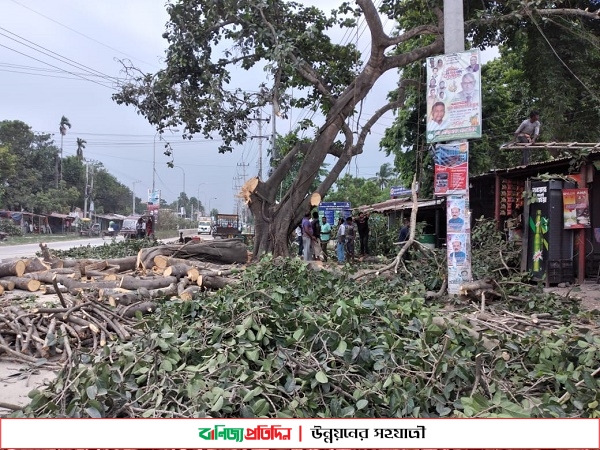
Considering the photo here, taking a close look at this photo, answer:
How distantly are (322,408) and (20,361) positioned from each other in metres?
3.74

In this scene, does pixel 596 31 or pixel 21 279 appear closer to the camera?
pixel 21 279

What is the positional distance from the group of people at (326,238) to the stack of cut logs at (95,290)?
2433 mm

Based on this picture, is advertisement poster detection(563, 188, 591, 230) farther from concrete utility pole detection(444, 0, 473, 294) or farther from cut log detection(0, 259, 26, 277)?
cut log detection(0, 259, 26, 277)

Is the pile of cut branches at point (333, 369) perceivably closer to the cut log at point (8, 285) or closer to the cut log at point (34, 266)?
the cut log at point (8, 285)

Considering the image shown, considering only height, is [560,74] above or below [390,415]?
above

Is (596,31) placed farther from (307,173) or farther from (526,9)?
(307,173)

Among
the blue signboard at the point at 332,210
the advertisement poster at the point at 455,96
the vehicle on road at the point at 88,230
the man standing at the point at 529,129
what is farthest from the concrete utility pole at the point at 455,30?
the vehicle on road at the point at 88,230

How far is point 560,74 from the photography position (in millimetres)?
12758

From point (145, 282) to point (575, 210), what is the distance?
8326mm

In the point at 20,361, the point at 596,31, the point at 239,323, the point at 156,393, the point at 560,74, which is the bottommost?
the point at 20,361

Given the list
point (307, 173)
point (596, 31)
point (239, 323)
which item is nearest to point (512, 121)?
point (596, 31)

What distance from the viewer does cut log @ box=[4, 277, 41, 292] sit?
27.5 feet

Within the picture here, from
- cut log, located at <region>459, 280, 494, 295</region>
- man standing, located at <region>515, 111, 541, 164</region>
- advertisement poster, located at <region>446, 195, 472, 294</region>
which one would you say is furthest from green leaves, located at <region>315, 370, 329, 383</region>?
man standing, located at <region>515, 111, 541, 164</region>

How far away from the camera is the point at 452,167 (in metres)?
7.07
